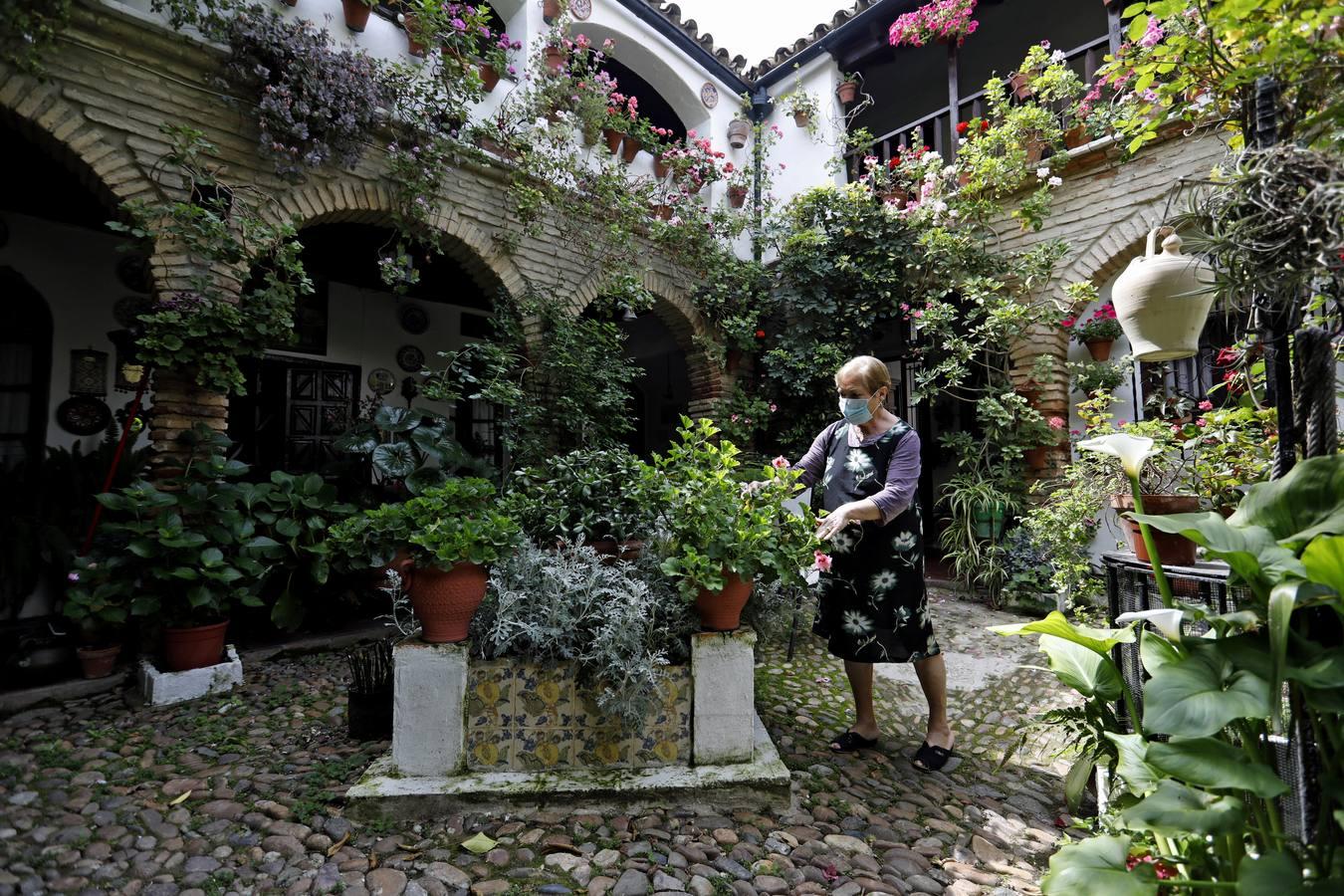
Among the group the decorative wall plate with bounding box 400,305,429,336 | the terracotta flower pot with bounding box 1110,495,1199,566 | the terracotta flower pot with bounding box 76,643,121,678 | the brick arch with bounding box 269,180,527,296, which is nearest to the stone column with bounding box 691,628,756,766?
the terracotta flower pot with bounding box 1110,495,1199,566

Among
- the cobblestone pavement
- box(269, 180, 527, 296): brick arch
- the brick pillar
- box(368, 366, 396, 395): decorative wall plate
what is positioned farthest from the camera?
box(368, 366, 396, 395): decorative wall plate

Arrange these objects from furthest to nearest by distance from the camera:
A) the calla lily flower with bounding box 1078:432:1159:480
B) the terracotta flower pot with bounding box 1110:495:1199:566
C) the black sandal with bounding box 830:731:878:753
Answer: the black sandal with bounding box 830:731:878:753 < the terracotta flower pot with bounding box 1110:495:1199:566 < the calla lily flower with bounding box 1078:432:1159:480

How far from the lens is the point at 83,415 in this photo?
4.91 metres

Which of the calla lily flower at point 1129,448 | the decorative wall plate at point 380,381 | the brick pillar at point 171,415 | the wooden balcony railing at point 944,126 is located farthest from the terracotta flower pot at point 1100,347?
the decorative wall plate at point 380,381

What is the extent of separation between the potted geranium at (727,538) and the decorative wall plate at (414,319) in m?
5.80

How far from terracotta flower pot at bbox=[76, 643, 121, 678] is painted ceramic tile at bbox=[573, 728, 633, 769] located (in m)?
2.99

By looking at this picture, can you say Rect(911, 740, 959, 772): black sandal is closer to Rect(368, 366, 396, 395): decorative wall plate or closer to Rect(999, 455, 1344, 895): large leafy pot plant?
Rect(999, 455, 1344, 895): large leafy pot plant

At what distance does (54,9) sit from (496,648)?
4.04 meters

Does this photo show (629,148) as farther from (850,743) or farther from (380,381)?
(850,743)

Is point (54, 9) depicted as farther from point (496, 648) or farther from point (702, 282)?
point (702, 282)

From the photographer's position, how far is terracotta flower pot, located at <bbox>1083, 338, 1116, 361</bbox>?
16.8 feet

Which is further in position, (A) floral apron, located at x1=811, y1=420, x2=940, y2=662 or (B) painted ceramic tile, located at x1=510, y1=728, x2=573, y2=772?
(A) floral apron, located at x1=811, y1=420, x2=940, y2=662

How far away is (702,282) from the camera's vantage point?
6.61m

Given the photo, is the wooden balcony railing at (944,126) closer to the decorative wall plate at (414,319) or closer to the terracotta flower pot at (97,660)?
the decorative wall plate at (414,319)
